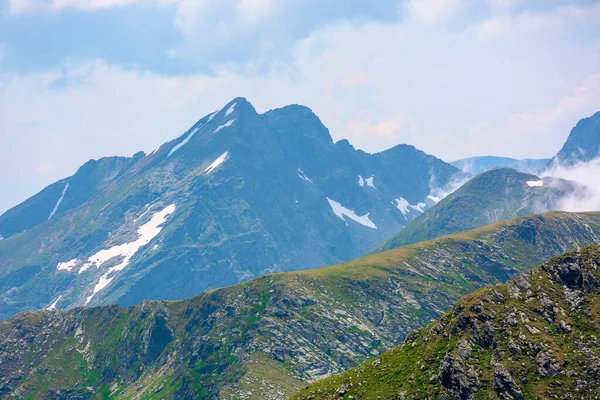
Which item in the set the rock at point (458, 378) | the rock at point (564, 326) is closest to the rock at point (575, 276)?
the rock at point (564, 326)

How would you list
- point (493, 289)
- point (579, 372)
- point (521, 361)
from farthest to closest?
point (493, 289) → point (521, 361) → point (579, 372)

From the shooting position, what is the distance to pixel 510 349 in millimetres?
143000

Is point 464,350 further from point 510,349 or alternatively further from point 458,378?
point 510,349

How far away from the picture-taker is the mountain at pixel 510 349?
133 m

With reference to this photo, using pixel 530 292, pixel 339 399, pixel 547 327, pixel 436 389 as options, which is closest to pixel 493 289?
pixel 530 292

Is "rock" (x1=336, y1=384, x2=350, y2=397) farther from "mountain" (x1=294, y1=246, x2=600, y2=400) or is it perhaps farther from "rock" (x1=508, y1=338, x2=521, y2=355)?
"rock" (x1=508, y1=338, x2=521, y2=355)

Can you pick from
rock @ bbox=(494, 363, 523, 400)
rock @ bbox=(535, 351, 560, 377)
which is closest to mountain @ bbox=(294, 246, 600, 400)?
rock @ bbox=(535, 351, 560, 377)

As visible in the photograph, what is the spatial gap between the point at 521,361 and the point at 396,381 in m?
31.3

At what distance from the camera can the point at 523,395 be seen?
131 m

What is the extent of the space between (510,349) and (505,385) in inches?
429

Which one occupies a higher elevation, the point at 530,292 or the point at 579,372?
the point at 530,292

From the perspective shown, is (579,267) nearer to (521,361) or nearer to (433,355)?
(521,361)

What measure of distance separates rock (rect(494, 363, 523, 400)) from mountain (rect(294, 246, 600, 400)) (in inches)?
8.5

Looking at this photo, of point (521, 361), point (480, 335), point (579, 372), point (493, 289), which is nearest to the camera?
point (579, 372)
